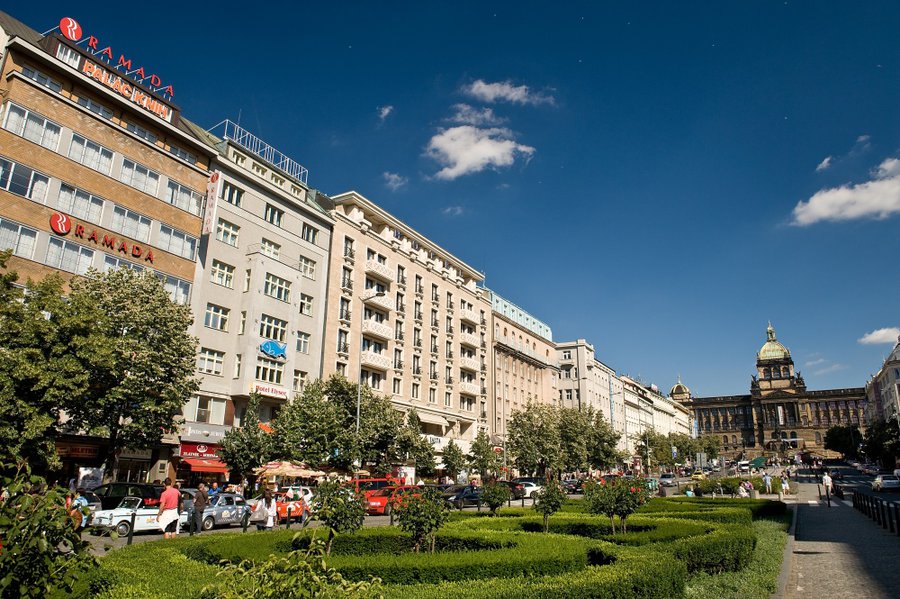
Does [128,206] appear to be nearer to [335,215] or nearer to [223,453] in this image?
[223,453]

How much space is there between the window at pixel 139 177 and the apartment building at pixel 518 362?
151ft

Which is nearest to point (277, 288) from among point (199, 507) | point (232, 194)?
point (232, 194)

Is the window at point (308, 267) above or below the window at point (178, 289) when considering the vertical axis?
above

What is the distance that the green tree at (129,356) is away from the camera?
26422mm

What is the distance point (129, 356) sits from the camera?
28266 mm

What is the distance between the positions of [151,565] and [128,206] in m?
29.5

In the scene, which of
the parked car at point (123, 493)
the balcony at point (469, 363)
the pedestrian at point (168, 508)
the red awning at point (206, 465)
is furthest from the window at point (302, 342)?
the pedestrian at point (168, 508)

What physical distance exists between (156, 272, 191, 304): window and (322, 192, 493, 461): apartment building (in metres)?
12.5

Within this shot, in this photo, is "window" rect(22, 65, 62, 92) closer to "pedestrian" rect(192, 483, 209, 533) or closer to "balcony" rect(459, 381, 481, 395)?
"pedestrian" rect(192, 483, 209, 533)

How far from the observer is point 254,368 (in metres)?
39.8

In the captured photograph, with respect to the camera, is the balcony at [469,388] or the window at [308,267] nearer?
the window at [308,267]

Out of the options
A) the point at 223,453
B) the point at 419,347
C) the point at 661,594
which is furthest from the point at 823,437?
the point at 661,594

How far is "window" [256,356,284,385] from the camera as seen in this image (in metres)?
40.4

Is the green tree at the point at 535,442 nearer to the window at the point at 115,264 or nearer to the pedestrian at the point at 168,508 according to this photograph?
the window at the point at 115,264
